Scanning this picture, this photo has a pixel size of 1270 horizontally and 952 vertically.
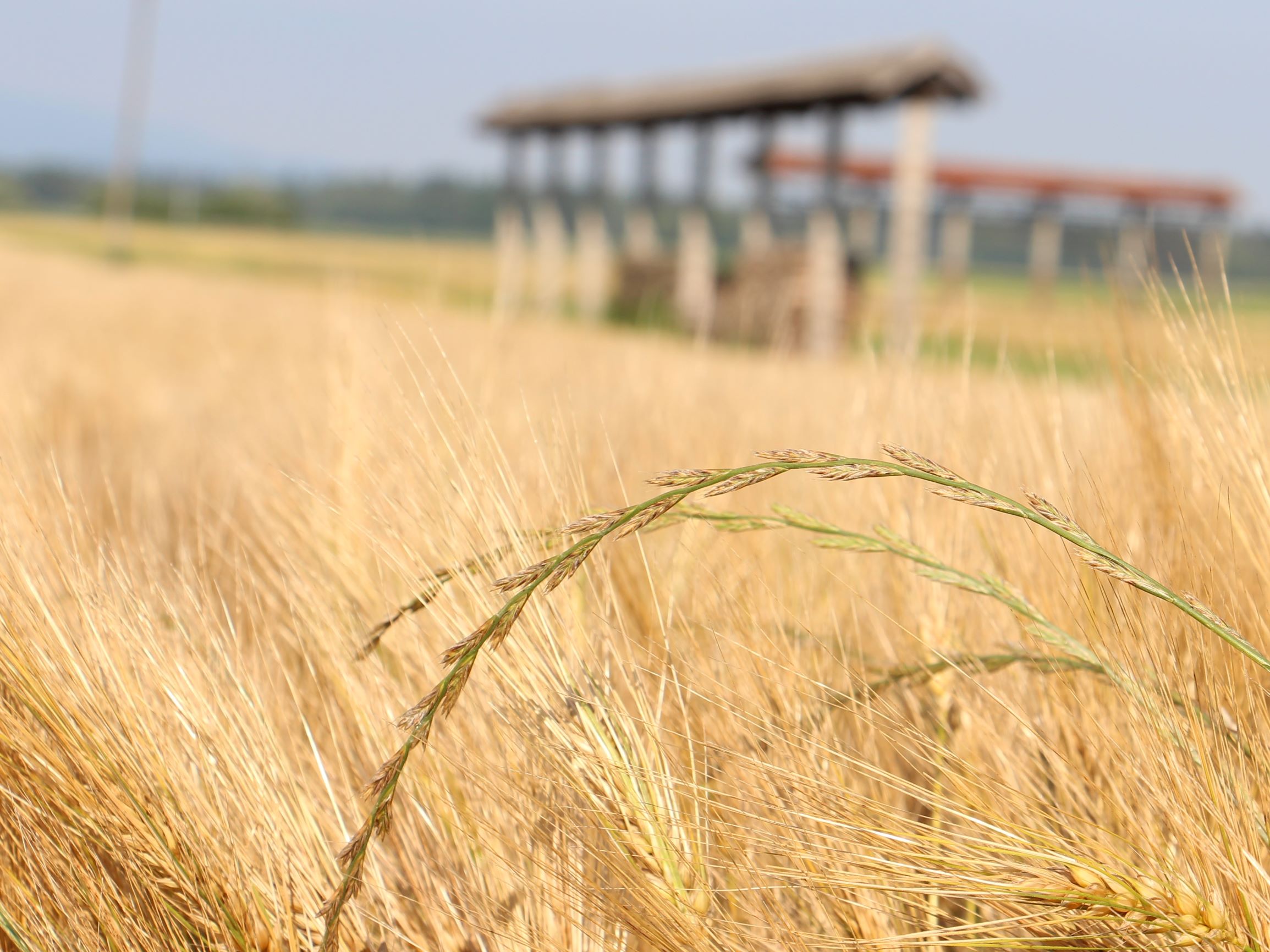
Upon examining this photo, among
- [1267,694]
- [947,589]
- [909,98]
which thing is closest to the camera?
[1267,694]

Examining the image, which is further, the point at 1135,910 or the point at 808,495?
the point at 808,495

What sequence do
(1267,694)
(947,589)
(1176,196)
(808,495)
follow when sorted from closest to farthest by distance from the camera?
(1267,694)
(947,589)
(808,495)
(1176,196)

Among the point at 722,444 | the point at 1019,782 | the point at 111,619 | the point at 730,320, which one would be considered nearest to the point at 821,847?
the point at 1019,782

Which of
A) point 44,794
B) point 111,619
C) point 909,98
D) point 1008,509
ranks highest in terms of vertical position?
point 909,98

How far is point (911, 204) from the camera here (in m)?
8.57

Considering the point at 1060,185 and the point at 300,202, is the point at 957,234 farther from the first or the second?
the point at 300,202

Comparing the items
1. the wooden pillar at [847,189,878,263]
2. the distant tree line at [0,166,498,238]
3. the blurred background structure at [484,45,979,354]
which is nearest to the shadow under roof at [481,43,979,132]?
the blurred background structure at [484,45,979,354]

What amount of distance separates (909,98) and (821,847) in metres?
8.83

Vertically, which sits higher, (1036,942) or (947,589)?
(947,589)

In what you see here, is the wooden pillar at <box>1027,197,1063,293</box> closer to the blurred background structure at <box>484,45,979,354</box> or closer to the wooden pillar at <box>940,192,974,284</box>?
the wooden pillar at <box>940,192,974,284</box>

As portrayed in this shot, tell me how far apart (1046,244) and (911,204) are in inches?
383

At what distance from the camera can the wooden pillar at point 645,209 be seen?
12.5 meters

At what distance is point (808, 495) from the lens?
164 cm

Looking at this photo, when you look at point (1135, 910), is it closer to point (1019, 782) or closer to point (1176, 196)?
point (1019, 782)
